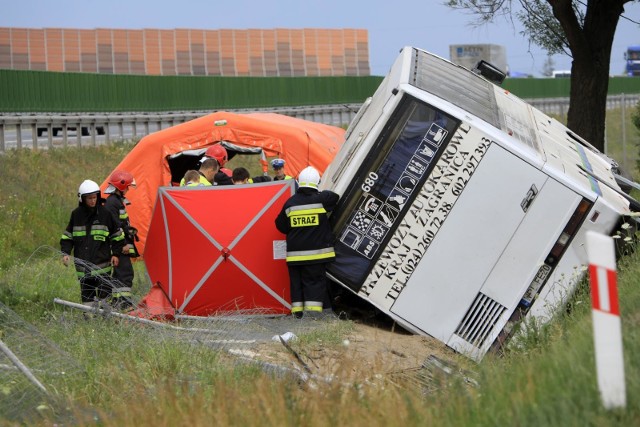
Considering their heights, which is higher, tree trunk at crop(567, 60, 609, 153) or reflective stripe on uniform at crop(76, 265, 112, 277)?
tree trunk at crop(567, 60, 609, 153)

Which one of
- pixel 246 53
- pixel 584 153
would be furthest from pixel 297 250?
pixel 246 53

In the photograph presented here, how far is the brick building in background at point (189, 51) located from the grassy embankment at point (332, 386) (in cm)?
3793

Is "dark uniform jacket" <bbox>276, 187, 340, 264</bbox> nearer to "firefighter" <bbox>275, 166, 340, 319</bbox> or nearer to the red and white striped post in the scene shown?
"firefighter" <bbox>275, 166, 340, 319</bbox>

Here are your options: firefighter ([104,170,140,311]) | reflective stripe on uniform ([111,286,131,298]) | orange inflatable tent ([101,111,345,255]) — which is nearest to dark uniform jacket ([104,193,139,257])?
firefighter ([104,170,140,311])

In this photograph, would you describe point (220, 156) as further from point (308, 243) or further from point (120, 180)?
point (308, 243)

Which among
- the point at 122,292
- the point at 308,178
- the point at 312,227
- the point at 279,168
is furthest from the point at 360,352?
the point at 279,168

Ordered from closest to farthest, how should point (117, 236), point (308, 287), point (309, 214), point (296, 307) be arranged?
point (309, 214) < point (308, 287) < point (296, 307) < point (117, 236)

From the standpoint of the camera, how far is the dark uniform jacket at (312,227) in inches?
425

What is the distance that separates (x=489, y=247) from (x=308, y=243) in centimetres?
172

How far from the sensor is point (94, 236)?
12.1m

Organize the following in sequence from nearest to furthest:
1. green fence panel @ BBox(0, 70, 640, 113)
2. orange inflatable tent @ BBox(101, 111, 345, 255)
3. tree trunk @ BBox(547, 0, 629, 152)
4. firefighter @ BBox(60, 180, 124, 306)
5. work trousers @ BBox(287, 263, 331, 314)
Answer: work trousers @ BBox(287, 263, 331, 314) < firefighter @ BBox(60, 180, 124, 306) < orange inflatable tent @ BBox(101, 111, 345, 255) < tree trunk @ BBox(547, 0, 629, 152) < green fence panel @ BBox(0, 70, 640, 113)

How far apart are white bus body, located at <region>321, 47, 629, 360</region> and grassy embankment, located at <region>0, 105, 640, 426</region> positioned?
1.58ft

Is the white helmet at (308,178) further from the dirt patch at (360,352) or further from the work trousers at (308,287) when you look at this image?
the dirt patch at (360,352)

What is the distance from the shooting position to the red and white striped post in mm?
5176
